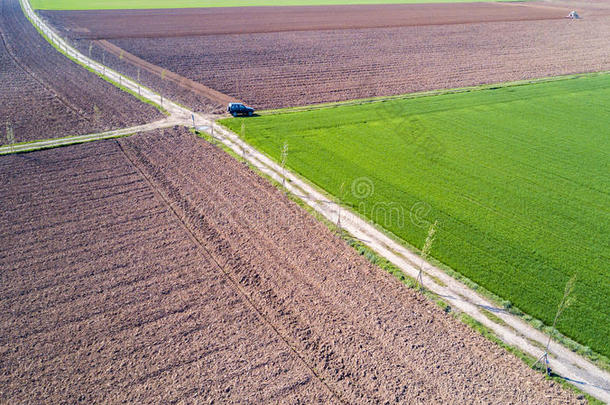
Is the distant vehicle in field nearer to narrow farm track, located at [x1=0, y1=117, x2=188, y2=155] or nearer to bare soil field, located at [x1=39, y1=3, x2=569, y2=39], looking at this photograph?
narrow farm track, located at [x1=0, y1=117, x2=188, y2=155]

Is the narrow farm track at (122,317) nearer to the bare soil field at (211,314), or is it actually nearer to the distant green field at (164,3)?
the bare soil field at (211,314)

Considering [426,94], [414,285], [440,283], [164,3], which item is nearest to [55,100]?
[426,94]

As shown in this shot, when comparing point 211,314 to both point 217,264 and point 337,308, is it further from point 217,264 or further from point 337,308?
point 337,308

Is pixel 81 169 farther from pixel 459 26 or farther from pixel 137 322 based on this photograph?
pixel 459 26

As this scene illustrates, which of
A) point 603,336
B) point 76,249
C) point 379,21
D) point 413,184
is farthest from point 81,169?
point 379,21

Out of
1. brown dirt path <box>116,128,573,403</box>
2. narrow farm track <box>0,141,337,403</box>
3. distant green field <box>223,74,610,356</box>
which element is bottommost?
narrow farm track <box>0,141,337,403</box>

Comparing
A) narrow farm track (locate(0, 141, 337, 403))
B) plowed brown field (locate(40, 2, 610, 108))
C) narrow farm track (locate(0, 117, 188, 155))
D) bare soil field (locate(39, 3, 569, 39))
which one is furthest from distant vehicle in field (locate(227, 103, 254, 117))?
bare soil field (locate(39, 3, 569, 39))
